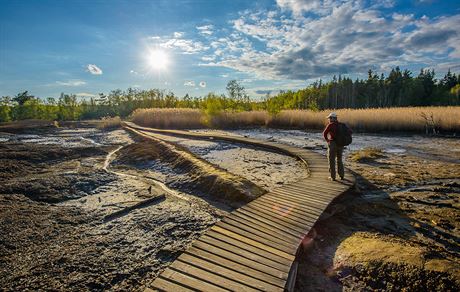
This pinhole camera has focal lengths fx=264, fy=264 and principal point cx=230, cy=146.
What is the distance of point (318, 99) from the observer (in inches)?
3241

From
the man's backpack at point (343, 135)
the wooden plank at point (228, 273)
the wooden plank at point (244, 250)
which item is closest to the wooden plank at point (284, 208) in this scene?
the wooden plank at point (244, 250)

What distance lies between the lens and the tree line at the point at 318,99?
6006cm

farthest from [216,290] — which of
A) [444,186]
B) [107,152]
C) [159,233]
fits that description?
[107,152]

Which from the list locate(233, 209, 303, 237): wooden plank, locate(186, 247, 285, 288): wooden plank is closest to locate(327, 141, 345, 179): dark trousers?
locate(233, 209, 303, 237): wooden plank

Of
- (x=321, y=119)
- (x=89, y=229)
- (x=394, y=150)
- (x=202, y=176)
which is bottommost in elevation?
(x=89, y=229)

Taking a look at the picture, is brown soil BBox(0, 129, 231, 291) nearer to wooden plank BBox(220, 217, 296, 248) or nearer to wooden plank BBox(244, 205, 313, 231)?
wooden plank BBox(220, 217, 296, 248)

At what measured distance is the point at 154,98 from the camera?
73688 mm

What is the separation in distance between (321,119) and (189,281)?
2358 centimetres

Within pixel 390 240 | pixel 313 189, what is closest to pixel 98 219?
pixel 313 189

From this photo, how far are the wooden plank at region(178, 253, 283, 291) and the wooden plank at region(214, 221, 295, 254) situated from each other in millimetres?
1006

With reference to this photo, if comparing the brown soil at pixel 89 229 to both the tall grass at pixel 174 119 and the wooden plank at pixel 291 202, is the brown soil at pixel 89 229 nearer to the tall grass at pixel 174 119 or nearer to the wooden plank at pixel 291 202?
the wooden plank at pixel 291 202

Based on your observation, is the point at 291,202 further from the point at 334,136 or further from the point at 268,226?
the point at 334,136

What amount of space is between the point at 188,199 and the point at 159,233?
90.0 inches

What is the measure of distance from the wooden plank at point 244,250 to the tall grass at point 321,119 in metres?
21.4
